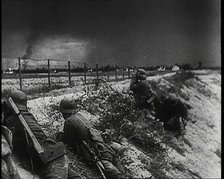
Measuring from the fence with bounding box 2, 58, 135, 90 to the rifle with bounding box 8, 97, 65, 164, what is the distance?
0.22 meters

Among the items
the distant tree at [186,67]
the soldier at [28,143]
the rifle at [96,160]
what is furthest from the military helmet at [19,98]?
the distant tree at [186,67]

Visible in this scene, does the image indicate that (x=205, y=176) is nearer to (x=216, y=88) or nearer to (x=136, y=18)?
(x=216, y=88)

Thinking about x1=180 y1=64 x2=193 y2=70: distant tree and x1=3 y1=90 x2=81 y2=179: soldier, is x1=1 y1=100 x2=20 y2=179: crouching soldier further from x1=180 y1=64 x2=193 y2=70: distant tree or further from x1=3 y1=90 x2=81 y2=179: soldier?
x1=180 y1=64 x2=193 y2=70: distant tree

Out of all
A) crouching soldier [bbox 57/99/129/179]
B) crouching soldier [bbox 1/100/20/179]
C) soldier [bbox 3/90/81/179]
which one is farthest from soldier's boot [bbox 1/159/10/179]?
crouching soldier [bbox 57/99/129/179]

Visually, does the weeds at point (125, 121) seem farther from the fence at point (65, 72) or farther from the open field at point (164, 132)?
the fence at point (65, 72)

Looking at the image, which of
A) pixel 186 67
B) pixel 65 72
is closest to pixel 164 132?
pixel 186 67

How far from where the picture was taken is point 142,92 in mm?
5105

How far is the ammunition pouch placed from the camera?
126 inches

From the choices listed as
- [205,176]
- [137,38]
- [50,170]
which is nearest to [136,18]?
[137,38]

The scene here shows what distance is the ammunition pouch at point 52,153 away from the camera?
3.21m

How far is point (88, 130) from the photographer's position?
3.77 metres

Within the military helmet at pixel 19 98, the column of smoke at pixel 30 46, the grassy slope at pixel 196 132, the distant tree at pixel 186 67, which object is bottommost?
the grassy slope at pixel 196 132

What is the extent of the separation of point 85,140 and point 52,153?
0.54 meters

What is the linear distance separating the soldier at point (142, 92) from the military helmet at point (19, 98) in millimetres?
1710
